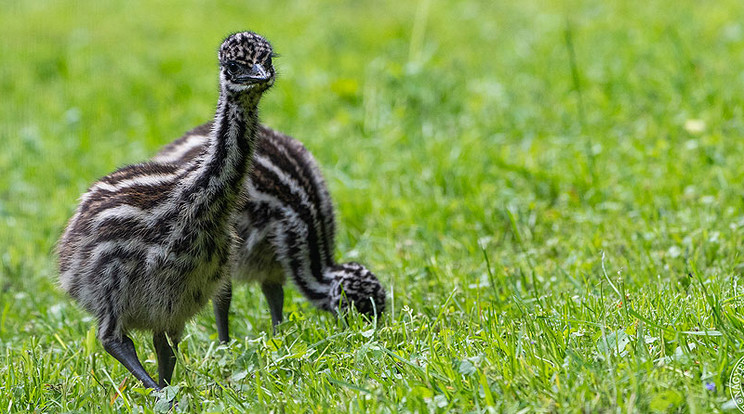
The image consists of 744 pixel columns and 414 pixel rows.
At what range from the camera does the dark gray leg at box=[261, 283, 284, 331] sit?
6027 millimetres

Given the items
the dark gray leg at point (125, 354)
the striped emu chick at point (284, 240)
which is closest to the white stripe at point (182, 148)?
the striped emu chick at point (284, 240)

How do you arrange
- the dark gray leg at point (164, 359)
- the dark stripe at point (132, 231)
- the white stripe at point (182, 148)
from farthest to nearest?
the white stripe at point (182, 148), the dark gray leg at point (164, 359), the dark stripe at point (132, 231)

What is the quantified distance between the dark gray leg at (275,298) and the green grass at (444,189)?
14 cm

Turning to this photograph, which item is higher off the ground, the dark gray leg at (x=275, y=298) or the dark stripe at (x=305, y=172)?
the dark stripe at (x=305, y=172)

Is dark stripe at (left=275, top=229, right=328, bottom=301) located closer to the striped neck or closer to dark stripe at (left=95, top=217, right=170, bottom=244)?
the striped neck

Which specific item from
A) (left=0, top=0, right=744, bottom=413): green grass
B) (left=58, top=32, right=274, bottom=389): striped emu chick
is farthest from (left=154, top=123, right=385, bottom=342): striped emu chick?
(left=58, top=32, right=274, bottom=389): striped emu chick

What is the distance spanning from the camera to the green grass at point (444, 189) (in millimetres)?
4301

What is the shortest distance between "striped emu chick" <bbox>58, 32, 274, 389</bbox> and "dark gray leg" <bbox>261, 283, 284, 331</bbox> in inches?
33.7

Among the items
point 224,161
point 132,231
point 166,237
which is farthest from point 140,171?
point 224,161

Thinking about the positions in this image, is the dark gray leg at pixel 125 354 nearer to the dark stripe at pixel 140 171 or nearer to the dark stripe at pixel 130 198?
the dark stripe at pixel 130 198

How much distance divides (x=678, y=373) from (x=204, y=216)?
252cm

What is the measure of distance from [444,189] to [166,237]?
3.55m

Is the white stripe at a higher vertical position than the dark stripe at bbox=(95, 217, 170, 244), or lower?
higher

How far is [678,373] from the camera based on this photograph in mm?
3904
